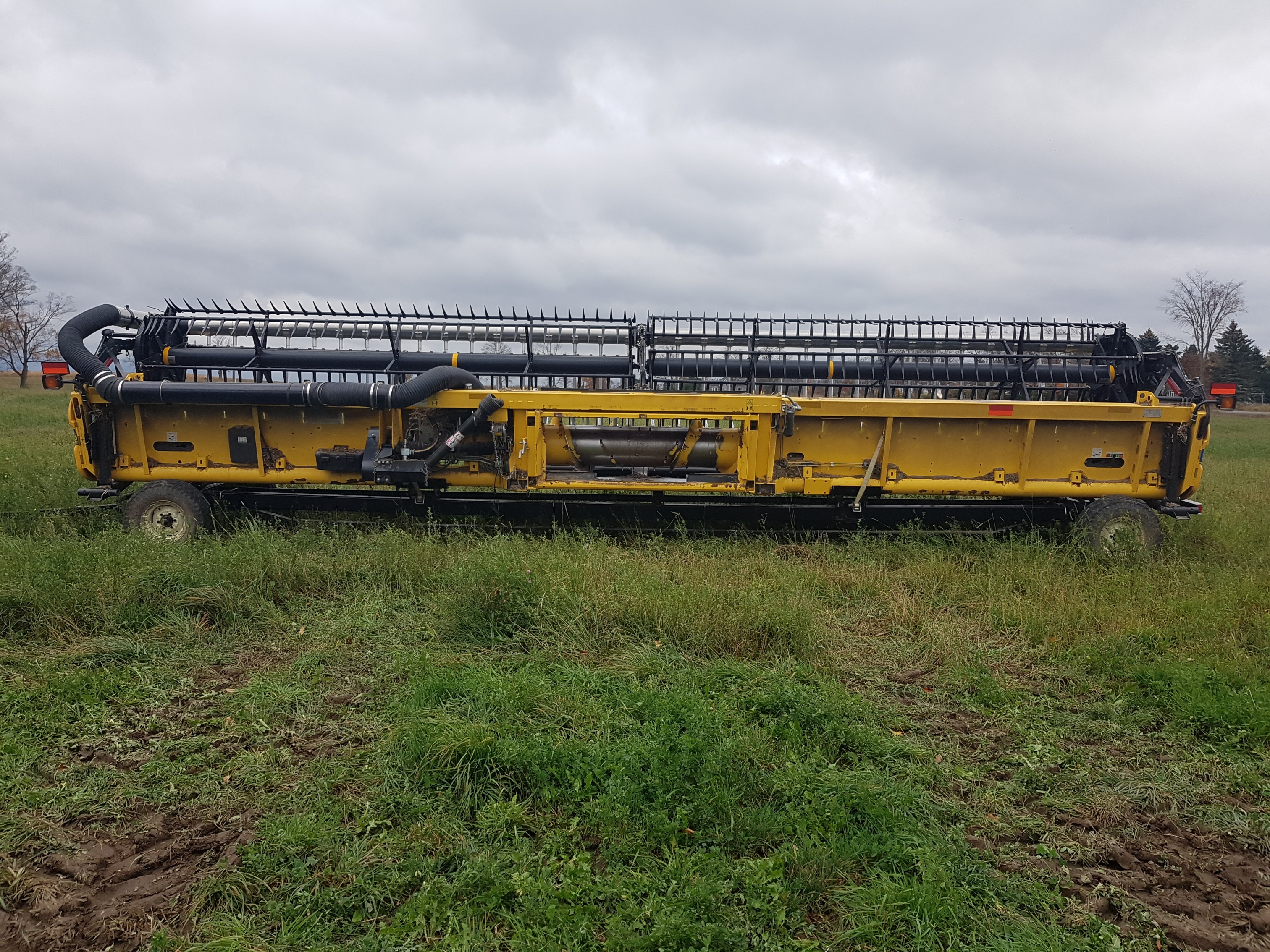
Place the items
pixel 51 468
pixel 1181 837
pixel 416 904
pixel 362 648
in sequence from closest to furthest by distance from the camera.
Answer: pixel 416 904 < pixel 1181 837 < pixel 362 648 < pixel 51 468

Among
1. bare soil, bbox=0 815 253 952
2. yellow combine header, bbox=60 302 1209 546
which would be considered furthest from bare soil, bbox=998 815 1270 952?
yellow combine header, bbox=60 302 1209 546

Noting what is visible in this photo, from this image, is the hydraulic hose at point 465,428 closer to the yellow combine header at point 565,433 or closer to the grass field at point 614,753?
the yellow combine header at point 565,433

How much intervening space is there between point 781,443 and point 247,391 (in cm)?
528

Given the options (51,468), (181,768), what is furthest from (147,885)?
(51,468)

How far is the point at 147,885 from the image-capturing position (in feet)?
9.14

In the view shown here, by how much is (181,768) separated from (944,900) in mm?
3418

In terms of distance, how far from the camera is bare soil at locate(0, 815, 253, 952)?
2553 millimetres

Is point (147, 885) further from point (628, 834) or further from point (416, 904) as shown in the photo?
point (628, 834)

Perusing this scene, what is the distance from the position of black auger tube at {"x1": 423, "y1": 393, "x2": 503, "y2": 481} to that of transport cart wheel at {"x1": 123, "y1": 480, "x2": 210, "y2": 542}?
2373 mm

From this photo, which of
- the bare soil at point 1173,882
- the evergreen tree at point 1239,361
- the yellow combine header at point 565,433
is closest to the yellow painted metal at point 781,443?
the yellow combine header at point 565,433

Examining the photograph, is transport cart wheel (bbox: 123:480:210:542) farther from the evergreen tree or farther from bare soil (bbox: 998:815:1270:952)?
the evergreen tree

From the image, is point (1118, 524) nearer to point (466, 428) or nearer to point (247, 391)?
point (466, 428)

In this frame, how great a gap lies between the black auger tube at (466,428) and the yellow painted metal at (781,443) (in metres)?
0.17

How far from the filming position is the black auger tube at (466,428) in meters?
→ 7.05
